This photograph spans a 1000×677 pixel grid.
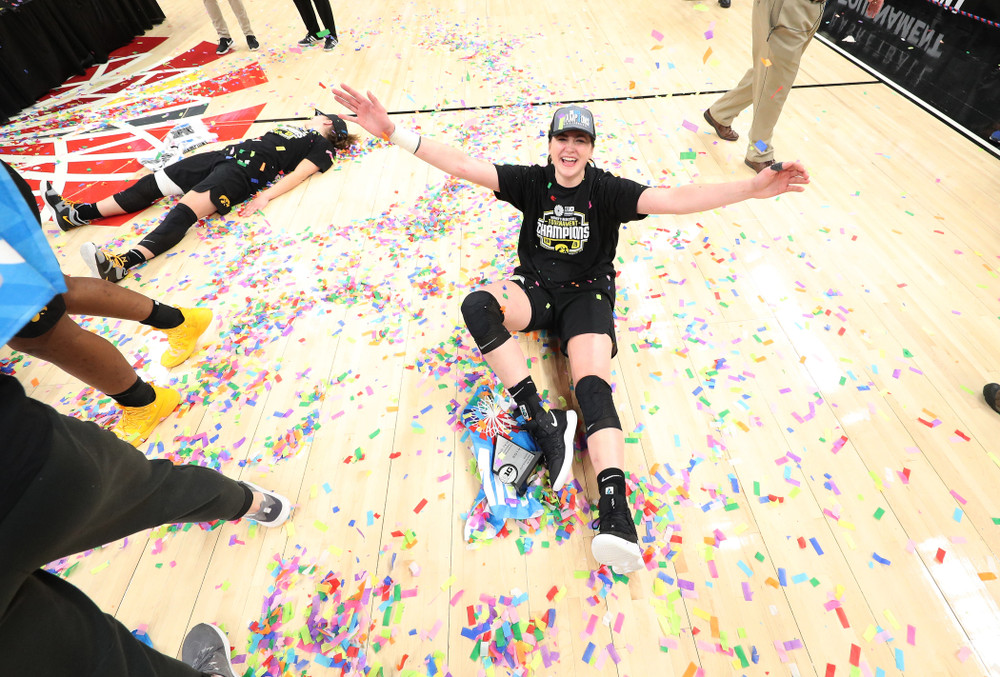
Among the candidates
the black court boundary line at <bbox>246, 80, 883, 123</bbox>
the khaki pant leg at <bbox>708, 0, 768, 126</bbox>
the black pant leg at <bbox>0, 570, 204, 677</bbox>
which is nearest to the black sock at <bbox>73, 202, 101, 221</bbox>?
the black court boundary line at <bbox>246, 80, 883, 123</bbox>

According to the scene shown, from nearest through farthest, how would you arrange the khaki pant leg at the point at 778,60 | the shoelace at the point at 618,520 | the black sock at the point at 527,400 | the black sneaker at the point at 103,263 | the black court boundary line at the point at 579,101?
the shoelace at the point at 618,520, the black sock at the point at 527,400, the black sneaker at the point at 103,263, the khaki pant leg at the point at 778,60, the black court boundary line at the point at 579,101

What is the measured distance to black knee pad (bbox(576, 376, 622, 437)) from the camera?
1.54 metres

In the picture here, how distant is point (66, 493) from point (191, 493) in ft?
1.14

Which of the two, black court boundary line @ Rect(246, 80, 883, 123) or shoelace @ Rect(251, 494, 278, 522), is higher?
shoelace @ Rect(251, 494, 278, 522)

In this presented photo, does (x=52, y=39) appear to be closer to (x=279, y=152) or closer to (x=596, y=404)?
(x=279, y=152)

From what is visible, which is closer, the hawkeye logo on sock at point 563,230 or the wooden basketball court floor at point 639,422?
the wooden basketball court floor at point 639,422

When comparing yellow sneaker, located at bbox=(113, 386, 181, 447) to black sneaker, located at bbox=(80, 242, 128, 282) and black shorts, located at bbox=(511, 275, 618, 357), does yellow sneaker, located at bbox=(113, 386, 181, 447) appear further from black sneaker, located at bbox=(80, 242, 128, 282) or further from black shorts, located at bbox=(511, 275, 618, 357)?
black shorts, located at bbox=(511, 275, 618, 357)

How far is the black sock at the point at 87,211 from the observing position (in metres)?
2.83

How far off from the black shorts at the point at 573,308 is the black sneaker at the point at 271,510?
1061 millimetres

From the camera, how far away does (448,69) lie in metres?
4.39

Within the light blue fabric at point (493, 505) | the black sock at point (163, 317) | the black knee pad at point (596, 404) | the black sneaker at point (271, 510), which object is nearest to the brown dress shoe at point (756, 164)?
the black knee pad at point (596, 404)

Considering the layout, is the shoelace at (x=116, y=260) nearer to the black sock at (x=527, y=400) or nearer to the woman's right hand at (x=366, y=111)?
the woman's right hand at (x=366, y=111)

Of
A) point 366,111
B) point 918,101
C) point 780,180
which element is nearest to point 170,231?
point 366,111

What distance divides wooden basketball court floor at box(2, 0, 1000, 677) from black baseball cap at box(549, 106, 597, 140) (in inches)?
35.2
